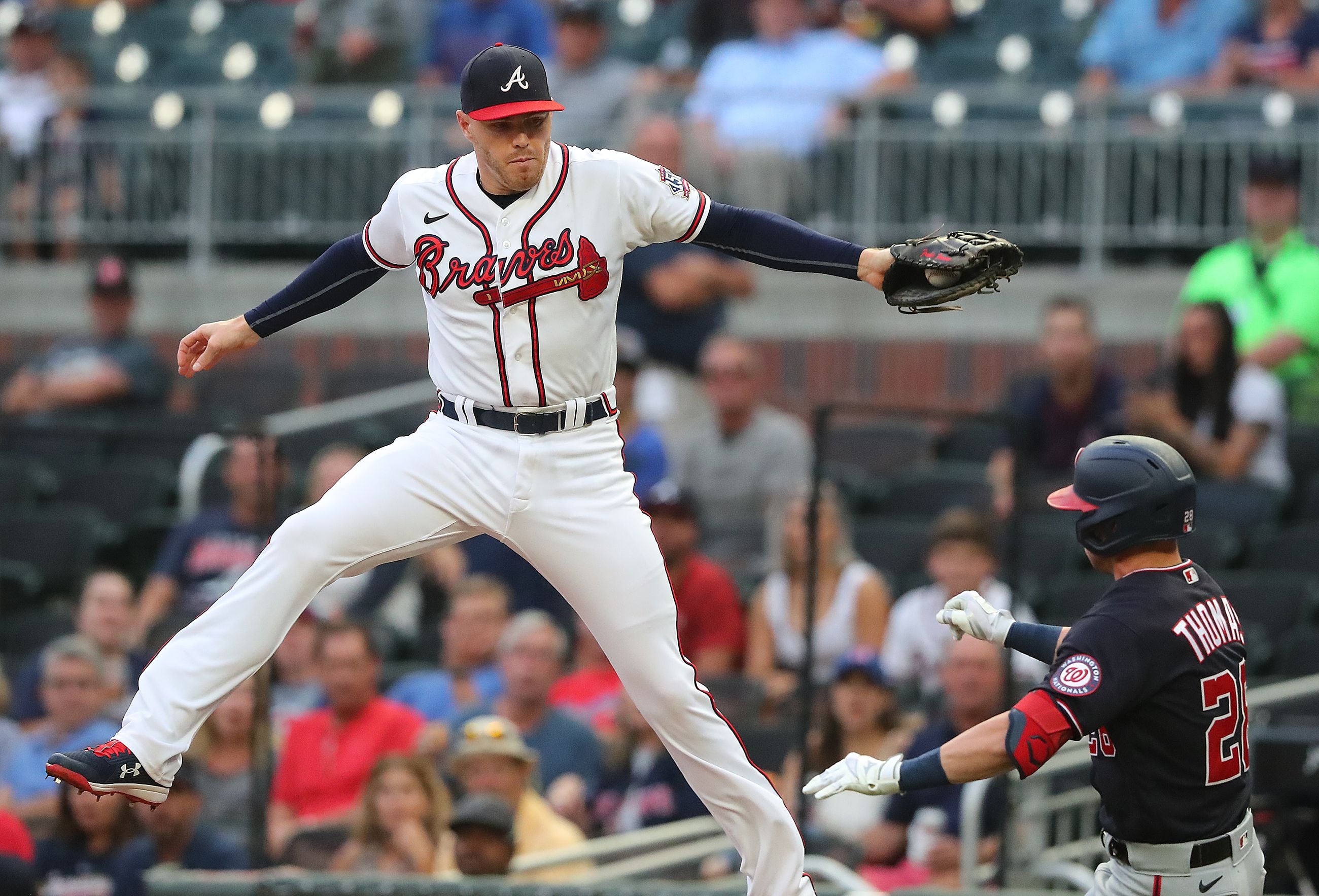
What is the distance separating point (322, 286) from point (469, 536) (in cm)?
70

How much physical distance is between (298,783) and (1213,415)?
153 inches

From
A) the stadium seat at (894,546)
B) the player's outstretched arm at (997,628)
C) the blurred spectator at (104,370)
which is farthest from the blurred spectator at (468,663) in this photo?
the player's outstretched arm at (997,628)

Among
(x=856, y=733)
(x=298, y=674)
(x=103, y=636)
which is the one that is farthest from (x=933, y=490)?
(x=103, y=636)

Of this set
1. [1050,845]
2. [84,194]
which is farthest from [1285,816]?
[84,194]

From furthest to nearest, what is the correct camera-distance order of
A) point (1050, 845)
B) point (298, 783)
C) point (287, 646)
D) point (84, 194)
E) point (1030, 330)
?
1. point (84, 194)
2. point (1030, 330)
3. point (287, 646)
4. point (298, 783)
5. point (1050, 845)

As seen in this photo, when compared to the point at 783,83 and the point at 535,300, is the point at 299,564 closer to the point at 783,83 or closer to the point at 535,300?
the point at 535,300

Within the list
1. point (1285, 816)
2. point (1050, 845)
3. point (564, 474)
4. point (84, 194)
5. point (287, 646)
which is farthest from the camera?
point (84, 194)

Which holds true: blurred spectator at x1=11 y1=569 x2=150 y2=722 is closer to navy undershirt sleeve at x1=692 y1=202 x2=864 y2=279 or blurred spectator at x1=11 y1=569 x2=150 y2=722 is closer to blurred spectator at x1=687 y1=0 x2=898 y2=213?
blurred spectator at x1=687 y1=0 x2=898 y2=213

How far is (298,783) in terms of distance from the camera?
7.35 metres

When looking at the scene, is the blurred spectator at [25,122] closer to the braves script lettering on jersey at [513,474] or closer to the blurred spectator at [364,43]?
the blurred spectator at [364,43]

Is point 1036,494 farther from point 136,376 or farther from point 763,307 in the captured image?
point 136,376

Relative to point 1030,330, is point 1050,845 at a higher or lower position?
lower

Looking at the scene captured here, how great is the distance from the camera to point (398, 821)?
267 inches

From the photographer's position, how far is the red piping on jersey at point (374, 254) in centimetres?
468
